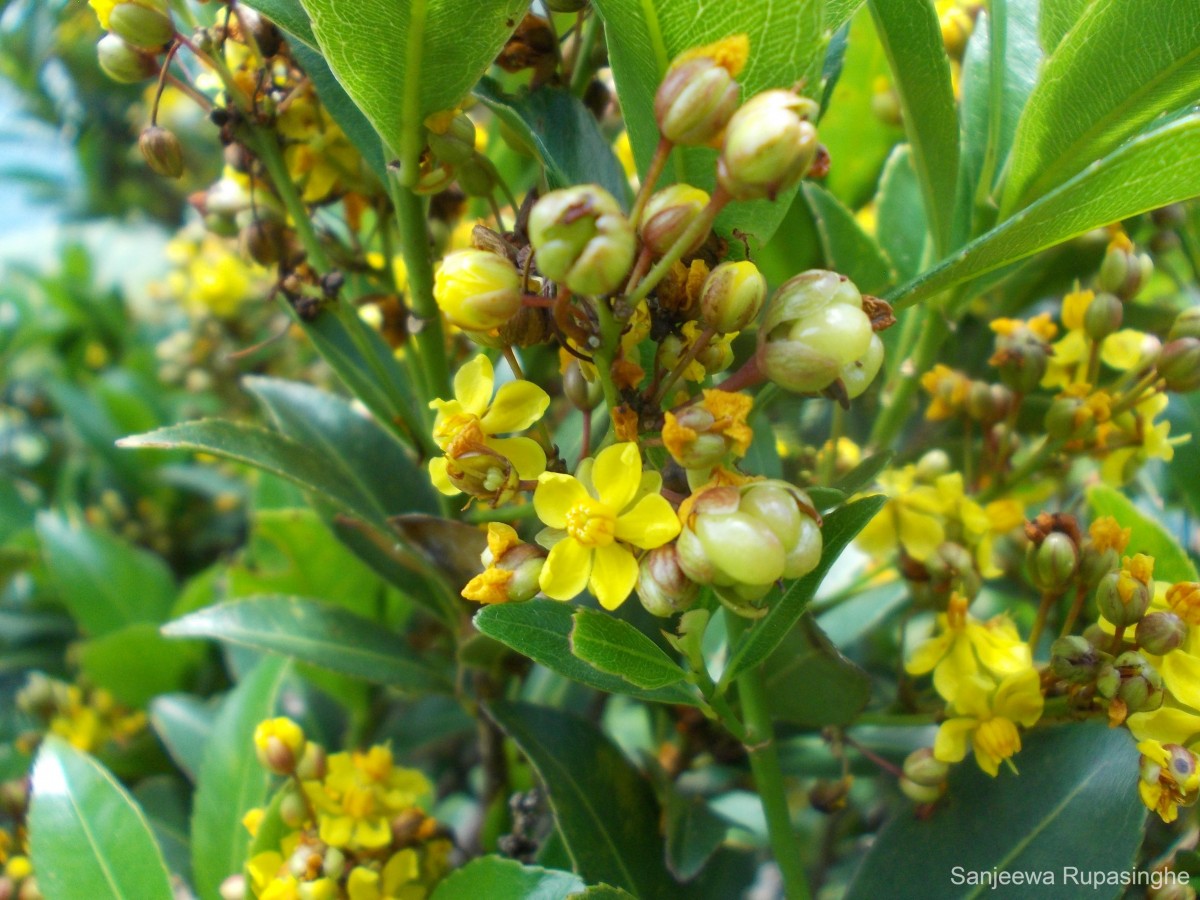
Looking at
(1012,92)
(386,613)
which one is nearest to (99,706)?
(386,613)

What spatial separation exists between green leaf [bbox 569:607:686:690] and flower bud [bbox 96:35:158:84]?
72cm

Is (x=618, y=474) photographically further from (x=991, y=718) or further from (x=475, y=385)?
(x=991, y=718)

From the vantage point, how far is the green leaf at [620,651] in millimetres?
678

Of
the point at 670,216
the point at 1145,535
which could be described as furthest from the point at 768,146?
the point at 1145,535

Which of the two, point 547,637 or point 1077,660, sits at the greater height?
point 547,637

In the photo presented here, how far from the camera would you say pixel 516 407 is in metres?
0.74

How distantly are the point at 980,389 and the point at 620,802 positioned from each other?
65 centimetres

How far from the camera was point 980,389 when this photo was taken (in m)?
1.10

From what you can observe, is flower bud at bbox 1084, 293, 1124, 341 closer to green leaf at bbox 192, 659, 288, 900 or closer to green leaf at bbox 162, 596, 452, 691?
green leaf at bbox 162, 596, 452, 691

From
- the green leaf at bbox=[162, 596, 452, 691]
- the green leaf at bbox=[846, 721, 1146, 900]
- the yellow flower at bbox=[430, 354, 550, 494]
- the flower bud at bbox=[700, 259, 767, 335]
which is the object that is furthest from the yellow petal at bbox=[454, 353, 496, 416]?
the green leaf at bbox=[846, 721, 1146, 900]

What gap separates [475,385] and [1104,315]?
2.35ft

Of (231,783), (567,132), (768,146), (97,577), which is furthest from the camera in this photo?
(97,577)

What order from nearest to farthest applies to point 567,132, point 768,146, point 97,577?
point 768,146 < point 567,132 < point 97,577

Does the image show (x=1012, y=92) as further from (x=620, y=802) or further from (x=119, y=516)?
(x=119, y=516)
